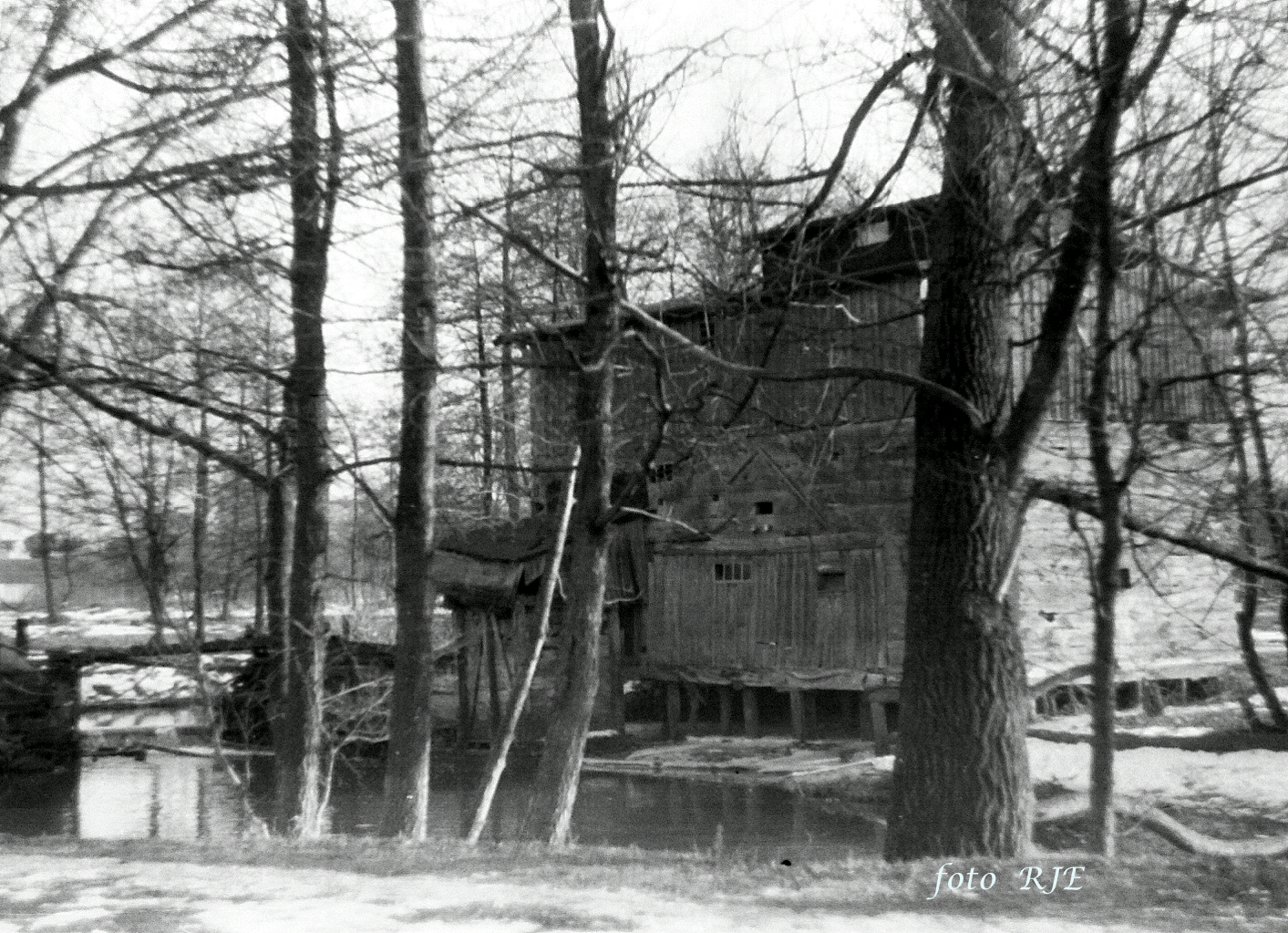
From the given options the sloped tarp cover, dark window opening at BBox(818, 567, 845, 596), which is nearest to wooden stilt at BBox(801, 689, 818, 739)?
dark window opening at BBox(818, 567, 845, 596)

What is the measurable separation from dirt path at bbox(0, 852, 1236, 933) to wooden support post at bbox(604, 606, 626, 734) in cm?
2235

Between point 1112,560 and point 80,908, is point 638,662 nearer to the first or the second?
point 1112,560

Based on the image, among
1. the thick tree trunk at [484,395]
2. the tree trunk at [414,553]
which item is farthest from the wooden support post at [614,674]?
the tree trunk at [414,553]

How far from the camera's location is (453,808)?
22.1 m

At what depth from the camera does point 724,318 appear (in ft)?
35.8

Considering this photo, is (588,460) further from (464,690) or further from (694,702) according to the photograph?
(464,690)

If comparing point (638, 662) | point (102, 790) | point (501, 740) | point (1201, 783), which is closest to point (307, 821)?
point (501, 740)

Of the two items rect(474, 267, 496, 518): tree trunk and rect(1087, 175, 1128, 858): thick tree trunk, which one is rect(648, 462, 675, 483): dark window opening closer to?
rect(474, 267, 496, 518): tree trunk

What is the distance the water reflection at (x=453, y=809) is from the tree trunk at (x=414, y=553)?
4.12 meters

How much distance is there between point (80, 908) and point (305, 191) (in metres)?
6.32

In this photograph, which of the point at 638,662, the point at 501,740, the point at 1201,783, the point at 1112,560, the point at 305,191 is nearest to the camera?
the point at 1112,560

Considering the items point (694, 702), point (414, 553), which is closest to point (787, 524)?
point (694, 702)

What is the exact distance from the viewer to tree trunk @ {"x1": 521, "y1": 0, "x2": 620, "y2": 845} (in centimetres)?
1090

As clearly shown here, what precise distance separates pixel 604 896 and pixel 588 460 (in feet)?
20.5
